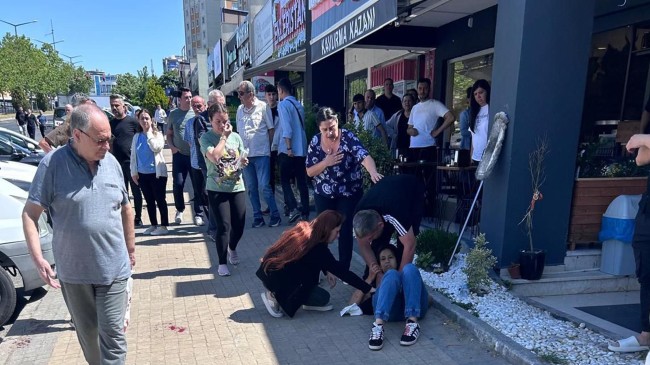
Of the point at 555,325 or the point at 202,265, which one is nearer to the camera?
the point at 555,325

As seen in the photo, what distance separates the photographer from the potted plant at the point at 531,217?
12.6ft

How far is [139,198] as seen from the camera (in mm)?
6191

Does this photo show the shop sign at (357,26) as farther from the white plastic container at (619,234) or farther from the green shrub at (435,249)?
the white plastic container at (619,234)

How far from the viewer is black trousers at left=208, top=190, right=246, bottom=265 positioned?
14.1ft

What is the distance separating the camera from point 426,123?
19.5 feet

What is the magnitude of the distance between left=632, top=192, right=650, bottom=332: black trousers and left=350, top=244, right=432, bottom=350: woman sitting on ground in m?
1.51

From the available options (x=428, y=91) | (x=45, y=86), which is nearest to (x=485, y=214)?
(x=428, y=91)

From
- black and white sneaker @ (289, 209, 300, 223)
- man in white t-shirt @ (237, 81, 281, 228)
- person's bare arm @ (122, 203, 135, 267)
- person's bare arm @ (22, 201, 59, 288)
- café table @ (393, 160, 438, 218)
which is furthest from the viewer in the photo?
black and white sneaker @ (289, 209, 300, 223)

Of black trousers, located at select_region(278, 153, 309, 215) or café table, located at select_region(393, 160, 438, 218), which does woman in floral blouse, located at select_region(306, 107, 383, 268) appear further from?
black trousers, located at select_region(278, 153, 309, 215)

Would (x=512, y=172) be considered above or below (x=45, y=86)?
below

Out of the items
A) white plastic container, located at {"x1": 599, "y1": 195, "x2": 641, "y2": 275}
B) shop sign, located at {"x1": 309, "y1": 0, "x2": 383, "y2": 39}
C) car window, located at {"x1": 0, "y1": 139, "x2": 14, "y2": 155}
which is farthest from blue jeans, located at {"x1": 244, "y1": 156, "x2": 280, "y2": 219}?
car window, located at {"x1": 0, "y1": 139, "x2": 14, "y2": 155}

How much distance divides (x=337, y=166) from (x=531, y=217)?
1.91 m

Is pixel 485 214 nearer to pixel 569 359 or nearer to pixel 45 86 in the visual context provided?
pixel 569 359

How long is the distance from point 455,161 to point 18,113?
25.6 metres
